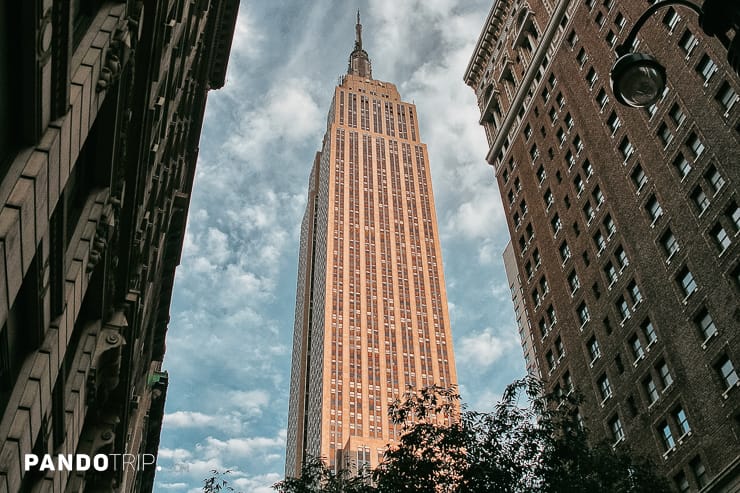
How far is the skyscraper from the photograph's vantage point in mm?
136750

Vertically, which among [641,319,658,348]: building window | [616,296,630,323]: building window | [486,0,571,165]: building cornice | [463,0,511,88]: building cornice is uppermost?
[463,0,511,88]: building cornice

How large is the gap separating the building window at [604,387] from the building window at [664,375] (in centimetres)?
462

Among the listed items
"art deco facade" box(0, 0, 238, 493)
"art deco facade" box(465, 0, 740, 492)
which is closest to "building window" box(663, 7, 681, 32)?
"art deco facade" box(465, 0, 740, 492)

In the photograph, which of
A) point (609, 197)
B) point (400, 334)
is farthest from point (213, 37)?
point (400, 334)

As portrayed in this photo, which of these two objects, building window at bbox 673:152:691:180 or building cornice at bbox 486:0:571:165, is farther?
building cornice at bbox 486:0:571:165

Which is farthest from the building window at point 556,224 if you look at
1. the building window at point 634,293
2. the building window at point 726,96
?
the building window at point 726,96

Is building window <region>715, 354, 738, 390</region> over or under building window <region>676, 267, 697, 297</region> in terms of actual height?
under

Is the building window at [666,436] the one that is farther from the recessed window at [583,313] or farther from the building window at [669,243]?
the recessed window at [583,313]

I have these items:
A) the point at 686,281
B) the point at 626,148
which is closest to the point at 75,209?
the point at 686,281

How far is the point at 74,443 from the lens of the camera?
19047 mm

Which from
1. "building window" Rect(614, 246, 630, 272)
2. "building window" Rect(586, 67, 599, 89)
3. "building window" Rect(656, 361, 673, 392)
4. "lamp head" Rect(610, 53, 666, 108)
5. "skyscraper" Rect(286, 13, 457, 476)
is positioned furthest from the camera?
"skyscraper" Rect(286, 13, 457, 476)

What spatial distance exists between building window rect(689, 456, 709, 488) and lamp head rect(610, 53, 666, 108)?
29094 millimetres

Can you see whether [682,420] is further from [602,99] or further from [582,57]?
[582,57]

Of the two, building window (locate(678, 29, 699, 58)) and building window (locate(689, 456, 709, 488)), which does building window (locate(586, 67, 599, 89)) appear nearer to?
building window (locate(678, 29, 699, 58))
